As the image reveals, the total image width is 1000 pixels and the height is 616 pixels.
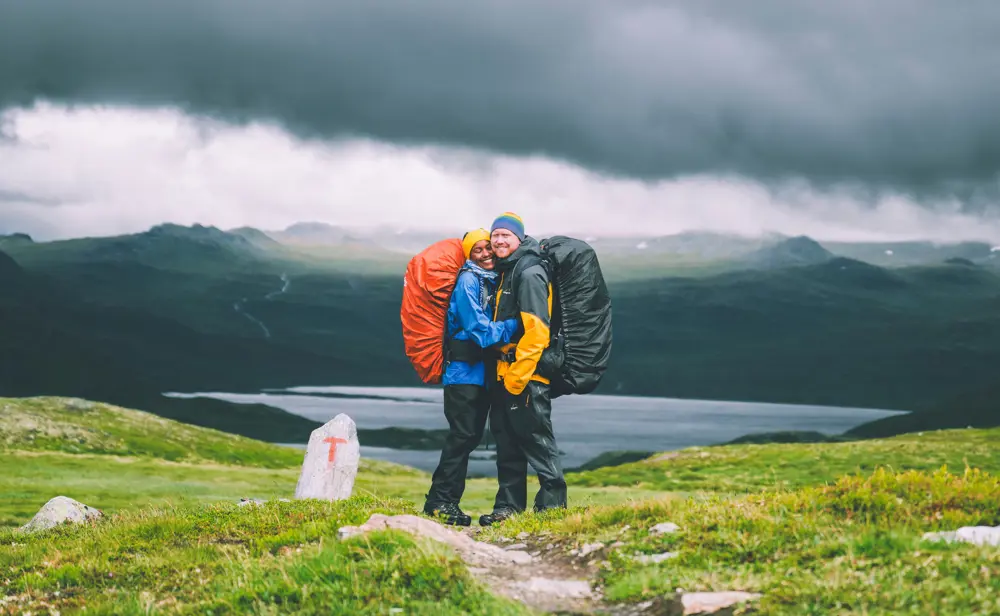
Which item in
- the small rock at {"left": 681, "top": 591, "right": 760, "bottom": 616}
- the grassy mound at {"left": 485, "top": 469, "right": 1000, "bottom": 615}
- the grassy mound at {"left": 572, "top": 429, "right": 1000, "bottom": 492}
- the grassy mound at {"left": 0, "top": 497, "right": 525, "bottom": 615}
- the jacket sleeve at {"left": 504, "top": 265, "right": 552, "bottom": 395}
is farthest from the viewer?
the grassy mound at {"left": 572, "top": 429, "right": 1000, "bottom": 492}

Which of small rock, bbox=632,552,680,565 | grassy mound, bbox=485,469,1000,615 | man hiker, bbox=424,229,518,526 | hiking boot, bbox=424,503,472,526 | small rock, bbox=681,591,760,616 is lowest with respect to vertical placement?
hiking boot, bbox=424,503,472,526

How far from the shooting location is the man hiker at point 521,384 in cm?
1358

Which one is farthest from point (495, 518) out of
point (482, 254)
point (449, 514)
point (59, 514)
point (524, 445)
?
point (59, 514)

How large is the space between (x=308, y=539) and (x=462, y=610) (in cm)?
380

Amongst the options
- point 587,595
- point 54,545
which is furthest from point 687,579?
point 54,545

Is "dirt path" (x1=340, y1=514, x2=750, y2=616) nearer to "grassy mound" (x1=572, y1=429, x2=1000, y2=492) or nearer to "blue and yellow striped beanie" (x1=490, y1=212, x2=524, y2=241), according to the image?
"blue and yellow striped beanie" (x1=490, y1=212, x2=524, y2=241)

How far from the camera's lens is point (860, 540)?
8758 mm

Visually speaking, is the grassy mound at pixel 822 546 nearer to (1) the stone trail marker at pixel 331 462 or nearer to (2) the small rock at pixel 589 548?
(2) the small rock at pixel 589 548

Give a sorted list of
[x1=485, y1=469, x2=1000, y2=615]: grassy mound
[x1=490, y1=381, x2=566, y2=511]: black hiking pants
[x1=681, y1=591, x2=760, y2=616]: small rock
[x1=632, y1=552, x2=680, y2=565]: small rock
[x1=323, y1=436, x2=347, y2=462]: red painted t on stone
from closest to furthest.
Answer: [x1=485, y1=469, x2=1000, y2=615]: grassy mound
[x1=681, y1=591, x2=760, y2=616]: small rock
[x1=632, y1=552, x2=680, y2=565]: small rock
[x1=490, y1=381, x2=566, y2=511]: black hiking pants
[x1=323, y1=436, x2=347, y2=462]: red painted t on stone

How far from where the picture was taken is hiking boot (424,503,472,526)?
563 inches

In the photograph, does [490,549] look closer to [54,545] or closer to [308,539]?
[308,539]

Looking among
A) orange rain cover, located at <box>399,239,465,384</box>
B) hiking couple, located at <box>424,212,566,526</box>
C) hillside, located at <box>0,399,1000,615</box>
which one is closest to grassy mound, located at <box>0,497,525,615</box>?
hillside, located at <box>0,399,1000,615</box>

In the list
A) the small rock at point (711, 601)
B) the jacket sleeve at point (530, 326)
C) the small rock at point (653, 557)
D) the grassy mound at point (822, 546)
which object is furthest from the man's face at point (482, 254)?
the small rock at point (711, 601)

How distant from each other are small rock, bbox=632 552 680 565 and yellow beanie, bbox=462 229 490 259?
6.09 meters
